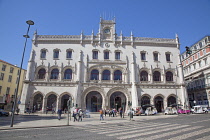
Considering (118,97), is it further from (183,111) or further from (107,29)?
(107,29)

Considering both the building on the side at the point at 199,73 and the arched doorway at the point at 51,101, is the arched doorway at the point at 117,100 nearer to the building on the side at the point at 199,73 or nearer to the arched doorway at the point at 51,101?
the arched doorway at the point at 51,101

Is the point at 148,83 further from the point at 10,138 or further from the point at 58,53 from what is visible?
the point at 10,138

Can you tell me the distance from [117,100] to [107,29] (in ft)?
58.2

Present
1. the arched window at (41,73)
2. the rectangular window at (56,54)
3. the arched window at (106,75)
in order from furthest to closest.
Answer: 1. the rectangular window at (56,54)
2. the arched window at (106,75)
3. the arched window at (41,73)

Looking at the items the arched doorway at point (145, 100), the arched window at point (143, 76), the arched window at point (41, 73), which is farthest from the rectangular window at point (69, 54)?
the arched doorway at point (145, 100)

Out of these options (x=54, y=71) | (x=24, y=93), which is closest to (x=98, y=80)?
(x=54, y=71)

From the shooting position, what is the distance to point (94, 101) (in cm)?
3228

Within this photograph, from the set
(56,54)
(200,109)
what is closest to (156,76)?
(200,109)

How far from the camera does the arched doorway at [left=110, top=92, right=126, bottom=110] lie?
32.2 meters

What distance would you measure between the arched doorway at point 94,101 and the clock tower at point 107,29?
13834mm

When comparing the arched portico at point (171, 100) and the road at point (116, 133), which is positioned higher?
the arched portico at point (171, 100)

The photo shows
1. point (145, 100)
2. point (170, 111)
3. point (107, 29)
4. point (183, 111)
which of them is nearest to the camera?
point (170, 111)

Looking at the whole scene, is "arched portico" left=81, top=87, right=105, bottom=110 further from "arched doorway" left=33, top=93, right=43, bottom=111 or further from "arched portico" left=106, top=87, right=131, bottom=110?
"arched doorway" left=33, top=93, right=43, bottom=111

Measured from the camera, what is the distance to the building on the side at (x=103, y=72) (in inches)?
1243
